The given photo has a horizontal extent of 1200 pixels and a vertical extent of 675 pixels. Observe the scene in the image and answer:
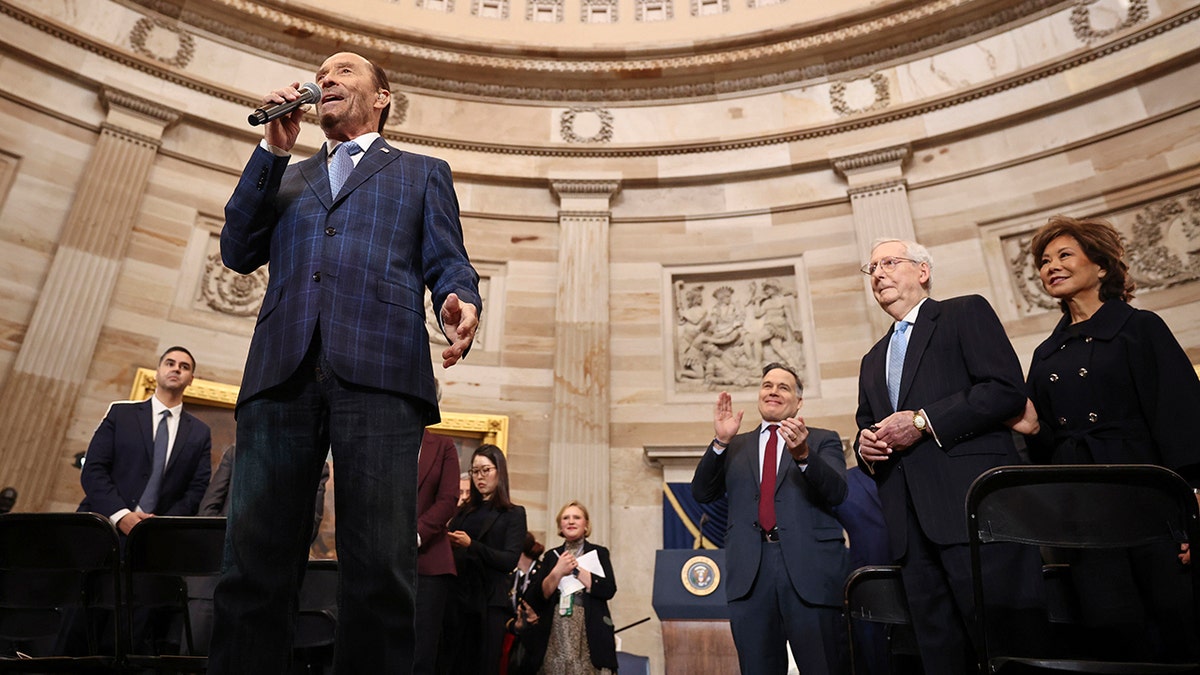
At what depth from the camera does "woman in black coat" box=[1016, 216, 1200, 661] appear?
2.51 meters

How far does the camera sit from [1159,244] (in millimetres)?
7602

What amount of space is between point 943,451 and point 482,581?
3.46m

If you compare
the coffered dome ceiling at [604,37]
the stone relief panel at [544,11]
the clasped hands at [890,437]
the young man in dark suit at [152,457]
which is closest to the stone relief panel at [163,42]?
the coffered dome ceiling at [604,37]

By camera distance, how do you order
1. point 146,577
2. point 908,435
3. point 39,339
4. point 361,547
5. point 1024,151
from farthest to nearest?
point 1024,151 < point 39,339 < point 146,577 < point 908,435 < point 361,547

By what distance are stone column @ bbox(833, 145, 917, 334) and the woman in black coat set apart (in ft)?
18.1

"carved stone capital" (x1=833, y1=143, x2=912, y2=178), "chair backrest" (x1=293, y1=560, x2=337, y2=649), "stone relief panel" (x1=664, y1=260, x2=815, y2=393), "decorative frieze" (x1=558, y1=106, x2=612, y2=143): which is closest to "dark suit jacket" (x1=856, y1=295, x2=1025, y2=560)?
"chair backrest" (x1=293, y1=560, x2=337, y2=649)

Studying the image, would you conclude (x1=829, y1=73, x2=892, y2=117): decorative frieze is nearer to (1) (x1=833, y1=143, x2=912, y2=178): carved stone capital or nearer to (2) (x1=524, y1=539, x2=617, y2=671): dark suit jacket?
(1) (x1=833, y1=143, x2=912, y2=178): carved stone capital

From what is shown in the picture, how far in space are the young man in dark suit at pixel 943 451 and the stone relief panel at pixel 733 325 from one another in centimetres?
582

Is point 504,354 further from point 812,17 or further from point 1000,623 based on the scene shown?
point 1000,623

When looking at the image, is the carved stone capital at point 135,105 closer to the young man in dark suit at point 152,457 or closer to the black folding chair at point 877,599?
the young man in dark suit at point 152,457

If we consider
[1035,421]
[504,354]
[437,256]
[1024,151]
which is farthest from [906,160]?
[437,256]

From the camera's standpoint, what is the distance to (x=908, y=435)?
276 cm

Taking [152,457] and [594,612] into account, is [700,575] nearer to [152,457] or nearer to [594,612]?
[594,612]

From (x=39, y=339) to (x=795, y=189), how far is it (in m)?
8.31
